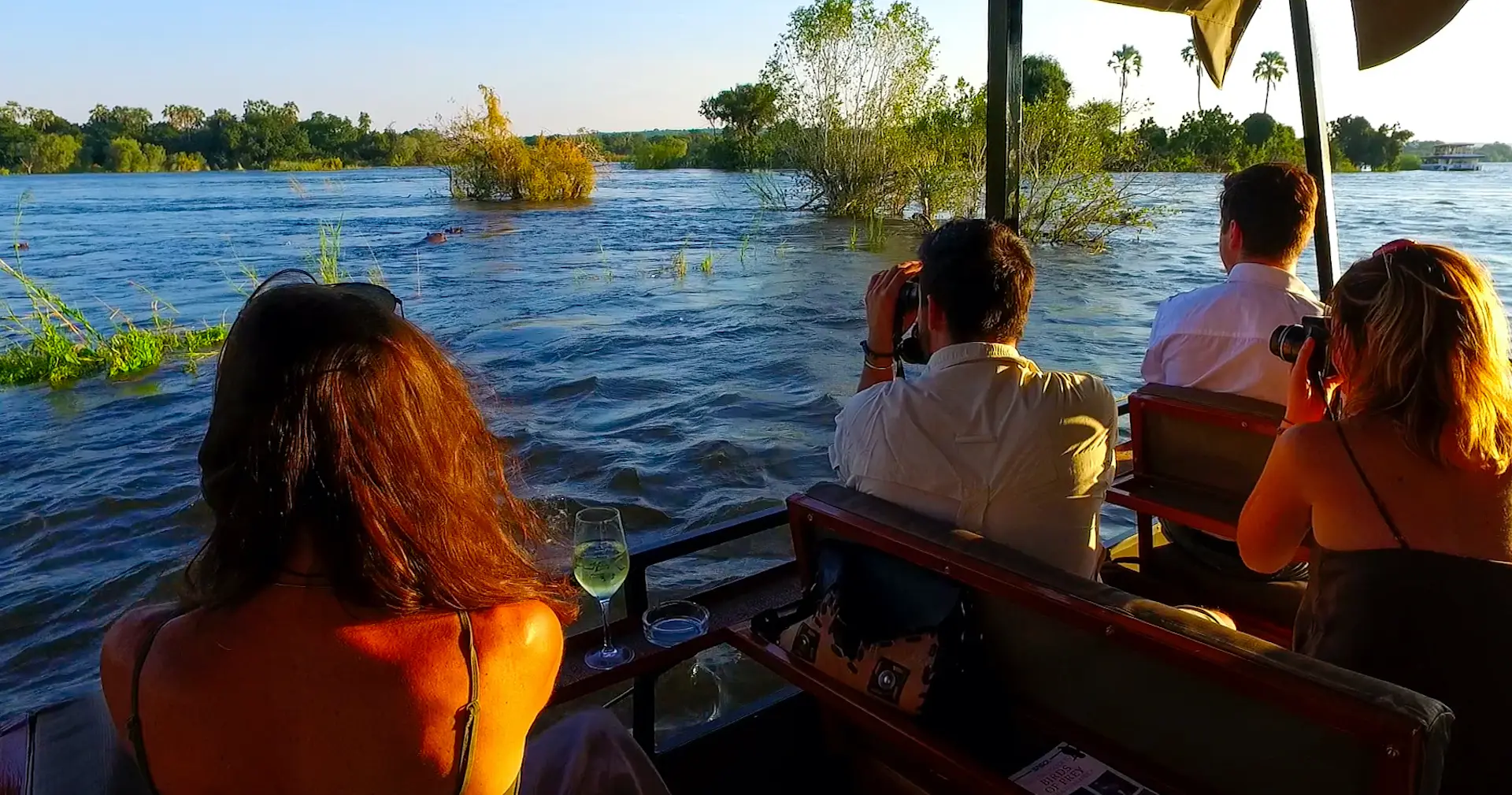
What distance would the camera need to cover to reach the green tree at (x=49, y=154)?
6675 centimetres

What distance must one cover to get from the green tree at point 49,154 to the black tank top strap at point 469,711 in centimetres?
8302

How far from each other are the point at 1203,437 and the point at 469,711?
2.27 m

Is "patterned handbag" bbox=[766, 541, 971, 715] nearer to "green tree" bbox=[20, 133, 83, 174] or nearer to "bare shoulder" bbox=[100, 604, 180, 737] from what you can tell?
"bare shoulder" bbox=[100, 604, 180, 737]

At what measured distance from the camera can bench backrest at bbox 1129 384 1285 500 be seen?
8.46 ft

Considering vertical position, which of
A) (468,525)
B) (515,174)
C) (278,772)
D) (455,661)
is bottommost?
(278,772)

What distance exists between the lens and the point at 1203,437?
276 centimetres

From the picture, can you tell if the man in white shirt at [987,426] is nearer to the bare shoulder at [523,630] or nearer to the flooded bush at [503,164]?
the bare shoulder at [523,630]

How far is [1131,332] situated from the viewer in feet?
37.2

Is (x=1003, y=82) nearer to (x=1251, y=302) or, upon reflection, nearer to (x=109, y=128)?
(x=1251, y=302)

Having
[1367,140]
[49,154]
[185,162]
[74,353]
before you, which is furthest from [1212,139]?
[49,154]

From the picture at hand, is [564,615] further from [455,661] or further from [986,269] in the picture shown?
[986,269]

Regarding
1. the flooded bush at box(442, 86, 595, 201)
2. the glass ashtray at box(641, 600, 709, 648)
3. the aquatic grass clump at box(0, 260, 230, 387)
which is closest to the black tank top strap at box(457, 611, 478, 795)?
the glass ashtray at box(641, 600, 709, 648)

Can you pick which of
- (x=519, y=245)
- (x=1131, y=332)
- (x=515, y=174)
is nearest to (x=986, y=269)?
(x=1131, y=332)

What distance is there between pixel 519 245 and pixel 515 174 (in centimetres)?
1165
